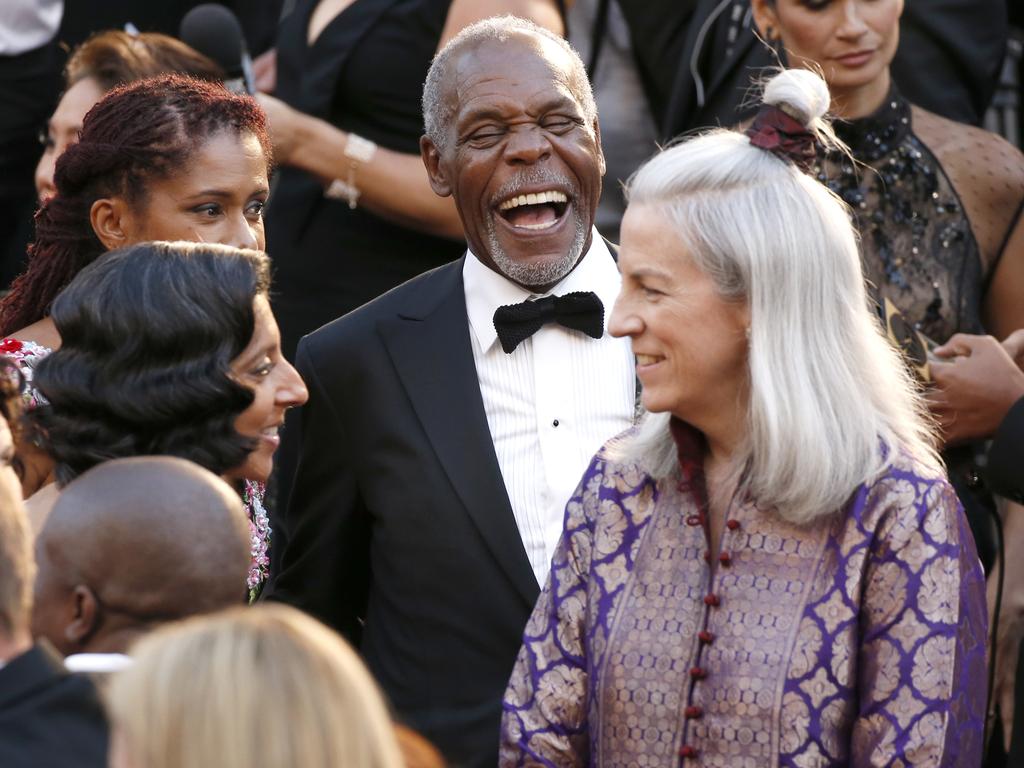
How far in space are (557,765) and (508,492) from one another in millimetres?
828

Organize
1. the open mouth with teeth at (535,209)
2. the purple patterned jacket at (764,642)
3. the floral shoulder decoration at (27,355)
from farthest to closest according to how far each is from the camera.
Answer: the open mouth with teeth at (535,209), the floral shoulder decoration at (27,355), the purple patterned jacket at (764,642)

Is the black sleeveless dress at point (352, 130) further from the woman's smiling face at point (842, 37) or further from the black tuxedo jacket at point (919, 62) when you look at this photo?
the woman's smiling face at point (842, 37)

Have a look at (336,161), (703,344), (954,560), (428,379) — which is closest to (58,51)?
(336,161)

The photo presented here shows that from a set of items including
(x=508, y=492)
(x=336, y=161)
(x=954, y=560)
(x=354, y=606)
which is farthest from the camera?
(x=336, y=161)

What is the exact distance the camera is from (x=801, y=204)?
3039mm

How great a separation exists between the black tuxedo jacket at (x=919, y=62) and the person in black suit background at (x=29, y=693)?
3.31 m

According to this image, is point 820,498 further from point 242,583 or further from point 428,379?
point 428,379

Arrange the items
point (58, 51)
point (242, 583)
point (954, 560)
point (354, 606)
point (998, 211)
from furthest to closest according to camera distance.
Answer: point (58, 51), point (998, 211), point (354, 606), point (954, 560), point (242, 583)

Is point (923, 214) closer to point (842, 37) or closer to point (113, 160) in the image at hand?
point (842, 37)

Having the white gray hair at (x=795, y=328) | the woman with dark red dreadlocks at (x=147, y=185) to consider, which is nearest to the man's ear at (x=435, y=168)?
the woman with dark red dreadlocks at (x=147, y=185)

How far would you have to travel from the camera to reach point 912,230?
4441mm

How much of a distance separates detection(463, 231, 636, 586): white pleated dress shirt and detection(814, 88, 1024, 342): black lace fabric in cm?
82

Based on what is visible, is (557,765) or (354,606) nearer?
(557,765)

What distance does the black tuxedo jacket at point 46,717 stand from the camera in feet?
7.39
